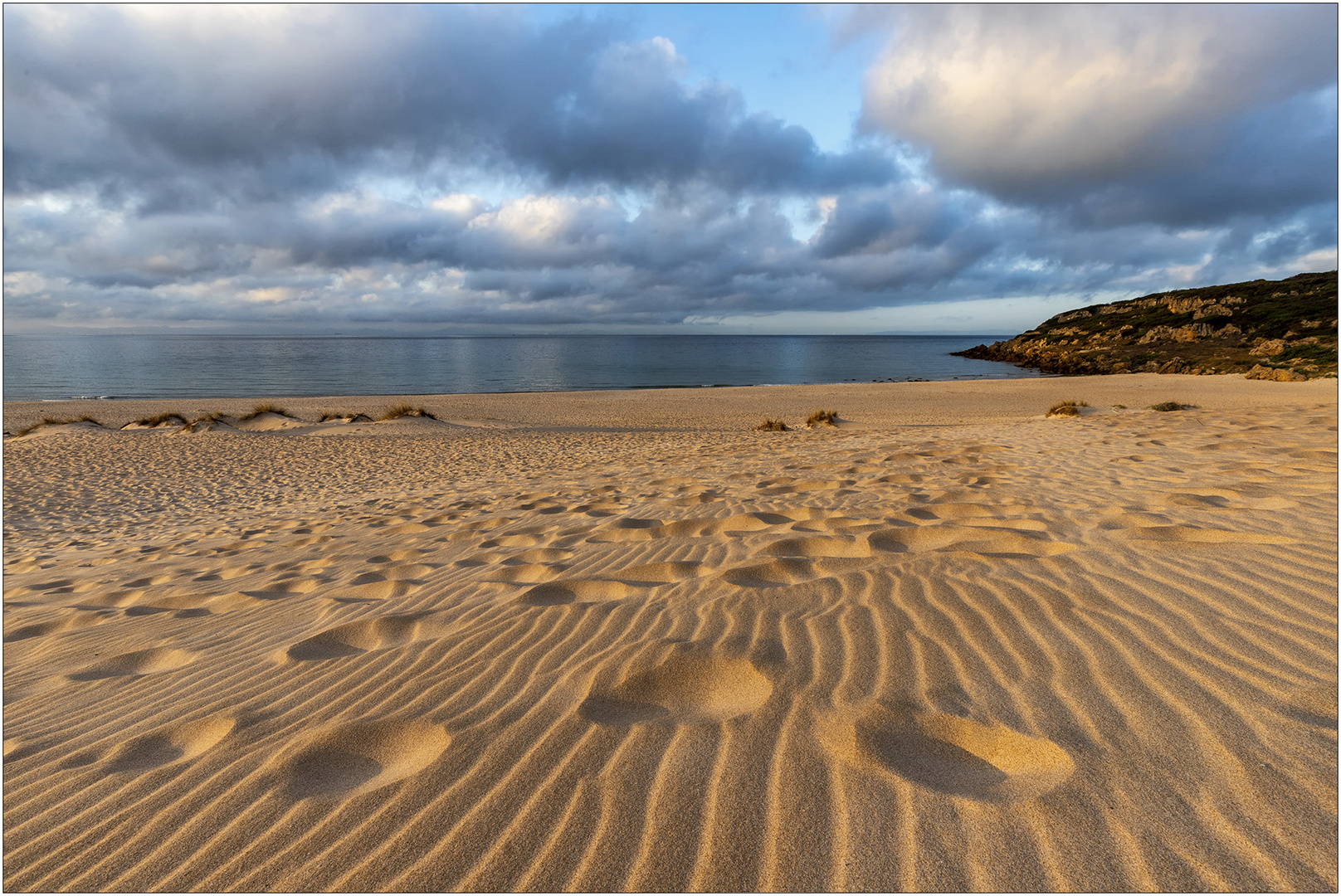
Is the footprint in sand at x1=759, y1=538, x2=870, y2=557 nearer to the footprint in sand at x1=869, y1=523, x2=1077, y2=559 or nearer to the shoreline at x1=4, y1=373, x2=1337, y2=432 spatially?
the footprint in sand at x1=869, y1=523, x2=1077, y2=559

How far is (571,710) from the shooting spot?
2.40 m

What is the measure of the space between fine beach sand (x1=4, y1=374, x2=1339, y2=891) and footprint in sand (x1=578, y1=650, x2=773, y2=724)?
2 centimetres

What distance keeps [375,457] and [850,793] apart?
13473 millimetres

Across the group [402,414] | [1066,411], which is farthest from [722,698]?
[402,414]

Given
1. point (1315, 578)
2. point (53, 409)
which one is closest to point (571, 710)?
point (1315, 578)

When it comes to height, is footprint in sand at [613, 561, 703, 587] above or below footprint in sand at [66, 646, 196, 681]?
above

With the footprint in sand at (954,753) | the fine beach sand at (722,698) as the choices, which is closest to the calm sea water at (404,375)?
the fine beach sand at (722,698)

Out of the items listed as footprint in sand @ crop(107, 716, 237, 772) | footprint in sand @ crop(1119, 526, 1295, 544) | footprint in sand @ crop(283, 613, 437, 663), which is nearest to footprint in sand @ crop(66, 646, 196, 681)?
footprint in sand @ crop(283, 613, 437, 663)

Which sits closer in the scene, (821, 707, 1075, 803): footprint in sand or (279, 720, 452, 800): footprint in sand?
(821, 707, 1075, 803): footprint in sand

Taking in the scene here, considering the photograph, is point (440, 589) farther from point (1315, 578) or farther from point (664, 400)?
point (664, 400)

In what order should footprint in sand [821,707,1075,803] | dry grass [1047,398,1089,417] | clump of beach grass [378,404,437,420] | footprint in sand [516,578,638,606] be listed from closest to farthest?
footprint in sand [821,707,1075,803]
footprint in sand [516,578,638,606]
dry grass [1047,398,1089,417]
clump of beach grass [378,404,437,420]

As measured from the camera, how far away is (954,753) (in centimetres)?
205

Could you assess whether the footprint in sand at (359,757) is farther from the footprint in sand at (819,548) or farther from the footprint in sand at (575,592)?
the footprint in sand at (819,548)

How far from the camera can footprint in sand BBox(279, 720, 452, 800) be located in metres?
2.08
